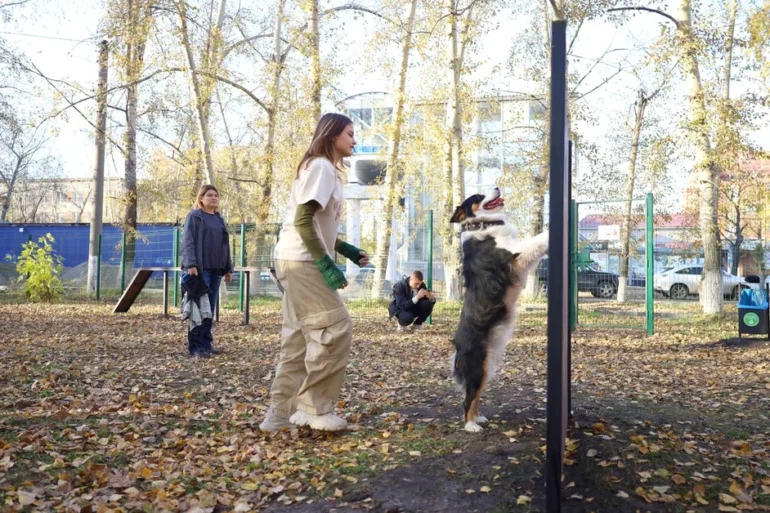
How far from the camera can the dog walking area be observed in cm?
345

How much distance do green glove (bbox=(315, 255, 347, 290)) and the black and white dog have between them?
861 mm

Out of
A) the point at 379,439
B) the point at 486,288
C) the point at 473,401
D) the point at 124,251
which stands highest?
the point at 124,251

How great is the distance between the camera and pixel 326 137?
173 inches

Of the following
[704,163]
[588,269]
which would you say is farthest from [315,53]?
[704,163]

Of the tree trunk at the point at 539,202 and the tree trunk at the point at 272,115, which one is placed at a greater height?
the tree trunk at the point at 272,115

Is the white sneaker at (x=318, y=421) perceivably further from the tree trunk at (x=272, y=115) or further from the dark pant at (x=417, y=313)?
the tree trunk at (x=272, y=115)

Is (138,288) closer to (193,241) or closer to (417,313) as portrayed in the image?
(417,313)

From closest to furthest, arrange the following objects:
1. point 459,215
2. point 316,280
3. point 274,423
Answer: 1. point 316,280
2. point 459,215
3. point 274,423

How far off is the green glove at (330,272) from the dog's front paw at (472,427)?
129 centimetres

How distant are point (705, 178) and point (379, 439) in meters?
11.0

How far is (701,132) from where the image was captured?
502 inches

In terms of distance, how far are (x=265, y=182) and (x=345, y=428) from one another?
16137 mm

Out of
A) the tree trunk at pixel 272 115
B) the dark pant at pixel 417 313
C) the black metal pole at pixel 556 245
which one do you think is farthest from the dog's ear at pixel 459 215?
the tree trunk at pixel 272 115

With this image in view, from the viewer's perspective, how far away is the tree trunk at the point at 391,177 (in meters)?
16.3
